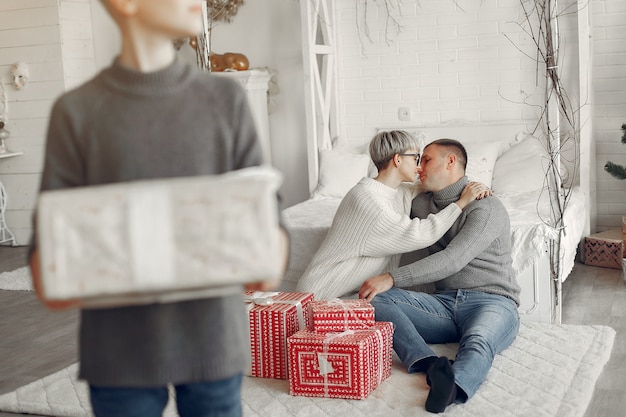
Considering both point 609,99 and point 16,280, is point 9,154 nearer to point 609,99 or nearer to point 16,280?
point 16,280

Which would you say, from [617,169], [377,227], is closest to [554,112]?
[617,169]

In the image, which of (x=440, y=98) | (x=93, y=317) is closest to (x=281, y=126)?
(x=440, y=98)

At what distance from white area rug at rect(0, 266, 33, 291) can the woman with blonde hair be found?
2.52 m

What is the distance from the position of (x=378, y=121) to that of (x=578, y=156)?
56.7 inches

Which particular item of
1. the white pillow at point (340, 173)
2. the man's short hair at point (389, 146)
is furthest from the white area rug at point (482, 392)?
the white pillow at point (340, 173)

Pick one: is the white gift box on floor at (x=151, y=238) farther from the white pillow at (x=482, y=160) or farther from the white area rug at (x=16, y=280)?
the white area rug at (x=16, y=280)

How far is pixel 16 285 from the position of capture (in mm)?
5504

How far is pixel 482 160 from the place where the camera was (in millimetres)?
5262

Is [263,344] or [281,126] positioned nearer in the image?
[263,344]

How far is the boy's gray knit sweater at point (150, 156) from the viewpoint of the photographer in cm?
134

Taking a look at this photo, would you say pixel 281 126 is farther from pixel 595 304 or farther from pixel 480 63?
pixel 595 304

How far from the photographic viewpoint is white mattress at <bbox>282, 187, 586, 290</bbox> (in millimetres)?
3982

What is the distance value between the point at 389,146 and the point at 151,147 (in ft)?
7.76

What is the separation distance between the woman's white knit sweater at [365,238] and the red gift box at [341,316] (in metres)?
0.36
